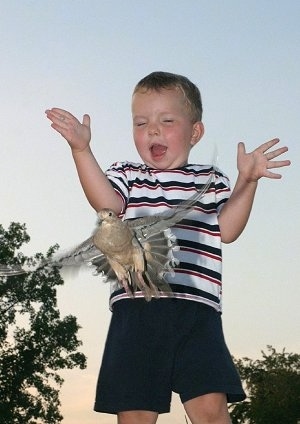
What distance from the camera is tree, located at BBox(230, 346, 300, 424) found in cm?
6200

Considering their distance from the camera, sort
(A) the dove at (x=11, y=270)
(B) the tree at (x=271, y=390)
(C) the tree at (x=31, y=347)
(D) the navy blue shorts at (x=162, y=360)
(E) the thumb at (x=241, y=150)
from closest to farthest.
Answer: (A) the dove at (x=11, y=270) → (D) the navy blue shorts at (x=162, y=360) → (E) the thumb at (x=241, y=150) → (C) the tree at (x=31, y=347) → (B) the tree at (x=271, y=390)

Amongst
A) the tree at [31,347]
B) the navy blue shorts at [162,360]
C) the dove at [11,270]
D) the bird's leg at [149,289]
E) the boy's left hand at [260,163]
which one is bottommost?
the navy blue shorts at [162,360]

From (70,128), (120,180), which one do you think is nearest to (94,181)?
(120,180)

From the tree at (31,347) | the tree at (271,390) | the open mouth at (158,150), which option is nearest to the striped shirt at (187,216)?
the open mouth at (158,150)

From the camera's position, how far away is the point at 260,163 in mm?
6121

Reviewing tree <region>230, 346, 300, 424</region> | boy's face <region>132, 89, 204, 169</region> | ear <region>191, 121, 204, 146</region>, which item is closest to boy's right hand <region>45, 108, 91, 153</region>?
boy's face <region>132, 89, 204, 169</region>

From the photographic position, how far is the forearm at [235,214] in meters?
5.96

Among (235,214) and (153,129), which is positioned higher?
(153,129)

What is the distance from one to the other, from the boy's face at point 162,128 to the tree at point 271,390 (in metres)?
56.5

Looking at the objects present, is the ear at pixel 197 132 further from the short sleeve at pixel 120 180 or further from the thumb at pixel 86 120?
the thumb at pixel 86 120

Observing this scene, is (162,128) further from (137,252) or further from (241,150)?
(137,252)

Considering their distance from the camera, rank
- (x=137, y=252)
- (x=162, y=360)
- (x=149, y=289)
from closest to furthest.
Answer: (x=137, y=252) < (x=149, y=289) < (x=162, y=360)

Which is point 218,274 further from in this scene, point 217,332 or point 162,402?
point 162,402

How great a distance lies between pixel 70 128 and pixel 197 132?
3.44ft
